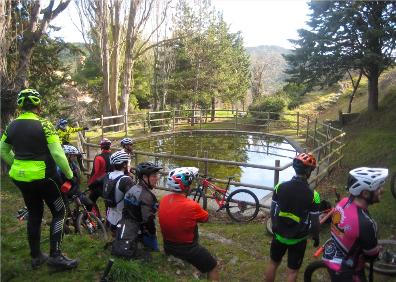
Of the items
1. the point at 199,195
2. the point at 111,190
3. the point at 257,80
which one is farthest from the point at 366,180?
the point at 257,80

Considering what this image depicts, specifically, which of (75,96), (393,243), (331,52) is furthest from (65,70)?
(75,96)

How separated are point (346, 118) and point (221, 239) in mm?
13576

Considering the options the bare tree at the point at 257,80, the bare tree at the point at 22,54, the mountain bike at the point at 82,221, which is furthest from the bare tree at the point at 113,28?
the bare tree at the point at 257,80

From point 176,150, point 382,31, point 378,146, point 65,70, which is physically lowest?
point 176,150

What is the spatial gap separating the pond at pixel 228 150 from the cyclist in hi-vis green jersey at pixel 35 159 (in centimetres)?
931

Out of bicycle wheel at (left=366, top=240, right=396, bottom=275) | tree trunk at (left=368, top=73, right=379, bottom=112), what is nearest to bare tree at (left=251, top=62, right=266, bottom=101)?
tree trunk at (left=368, top=73, right=379, bottom=112)

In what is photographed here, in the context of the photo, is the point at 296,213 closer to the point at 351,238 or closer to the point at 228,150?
the point at 351,238

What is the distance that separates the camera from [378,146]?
1223 centimetres

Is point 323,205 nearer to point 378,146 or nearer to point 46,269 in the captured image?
point 46,269

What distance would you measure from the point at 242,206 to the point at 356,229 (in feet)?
17.6

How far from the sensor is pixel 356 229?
312cm

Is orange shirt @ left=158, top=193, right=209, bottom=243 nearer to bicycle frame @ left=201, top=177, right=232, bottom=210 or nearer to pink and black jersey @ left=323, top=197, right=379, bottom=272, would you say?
pink and black jersey @ left=323, top=197, right=379, bottom=272

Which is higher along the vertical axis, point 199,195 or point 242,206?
point 199,195

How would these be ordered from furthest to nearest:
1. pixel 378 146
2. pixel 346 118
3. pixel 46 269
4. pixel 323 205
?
pixel 346 118 → pixel 378 146 → pixel 323 205 → pixel 46 269
